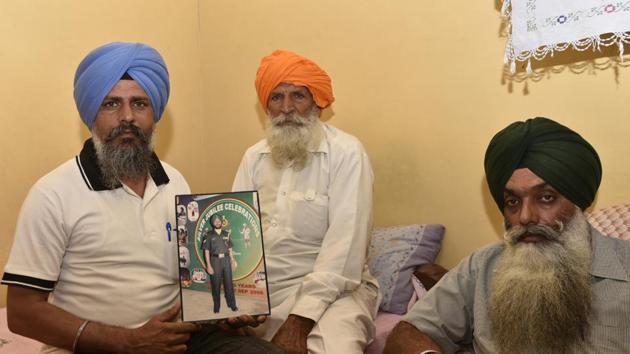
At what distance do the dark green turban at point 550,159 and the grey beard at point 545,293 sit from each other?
107mm

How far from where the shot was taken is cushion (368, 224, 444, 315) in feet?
8.73

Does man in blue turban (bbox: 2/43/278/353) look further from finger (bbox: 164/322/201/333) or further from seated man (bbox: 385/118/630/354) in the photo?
seated man (bbox: 385/118/630/354)

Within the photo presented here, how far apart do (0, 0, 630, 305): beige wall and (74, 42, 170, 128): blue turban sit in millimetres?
1044

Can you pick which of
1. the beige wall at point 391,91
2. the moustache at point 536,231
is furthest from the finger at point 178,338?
the beige wall at point 391,91

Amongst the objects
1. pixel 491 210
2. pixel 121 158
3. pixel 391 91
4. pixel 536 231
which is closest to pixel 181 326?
pixel 121 158

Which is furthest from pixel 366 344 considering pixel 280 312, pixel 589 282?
pixel 589 282

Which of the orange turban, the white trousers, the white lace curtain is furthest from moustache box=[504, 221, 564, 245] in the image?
the orange turban

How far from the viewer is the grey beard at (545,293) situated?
1.69 m

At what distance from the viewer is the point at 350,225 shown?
2449 mm

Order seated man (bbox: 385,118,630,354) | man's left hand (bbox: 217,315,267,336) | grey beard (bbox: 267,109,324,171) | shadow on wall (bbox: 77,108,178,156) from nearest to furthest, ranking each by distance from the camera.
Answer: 1. seated man (bbox: 385,118,630,354)
2. man's left hand (bbox: 217,315,267,336)
3. grey beard (bbox: 267,109,324,171)
4. shadow on wall (bbox: 77,108,178,156)

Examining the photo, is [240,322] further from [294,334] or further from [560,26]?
→ [560,26]

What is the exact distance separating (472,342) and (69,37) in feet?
8.33

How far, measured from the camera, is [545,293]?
1.71m

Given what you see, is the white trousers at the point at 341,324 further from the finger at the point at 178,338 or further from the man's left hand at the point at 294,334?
the finger at the point at 178,338
